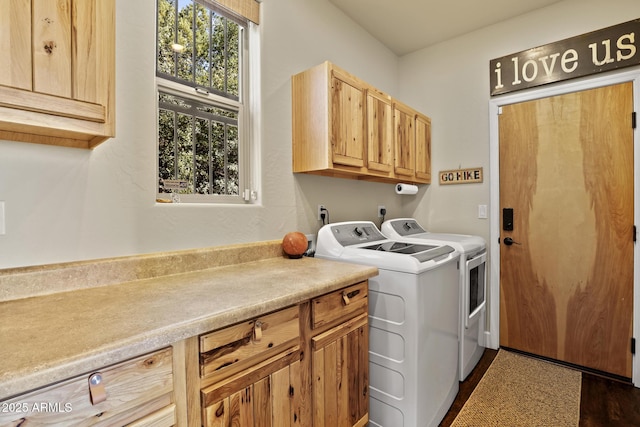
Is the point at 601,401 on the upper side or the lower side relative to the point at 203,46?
lower

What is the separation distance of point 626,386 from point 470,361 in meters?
1.02

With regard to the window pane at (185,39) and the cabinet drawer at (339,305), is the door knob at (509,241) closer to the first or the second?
the cabinet drawer at (339,305)

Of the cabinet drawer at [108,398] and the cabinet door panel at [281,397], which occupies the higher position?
the cabinet drawer at [108,398]

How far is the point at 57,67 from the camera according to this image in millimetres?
950

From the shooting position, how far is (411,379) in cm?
163

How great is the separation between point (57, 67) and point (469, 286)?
2.48 m

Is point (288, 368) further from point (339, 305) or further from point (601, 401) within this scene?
point (601, 401)

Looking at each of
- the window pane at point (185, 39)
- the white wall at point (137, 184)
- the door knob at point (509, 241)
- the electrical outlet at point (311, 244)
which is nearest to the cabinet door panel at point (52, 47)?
the white wall at point (137, 184)

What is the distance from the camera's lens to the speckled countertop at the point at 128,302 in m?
0.68

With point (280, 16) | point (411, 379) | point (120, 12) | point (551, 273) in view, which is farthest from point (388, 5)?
point (411, 379)

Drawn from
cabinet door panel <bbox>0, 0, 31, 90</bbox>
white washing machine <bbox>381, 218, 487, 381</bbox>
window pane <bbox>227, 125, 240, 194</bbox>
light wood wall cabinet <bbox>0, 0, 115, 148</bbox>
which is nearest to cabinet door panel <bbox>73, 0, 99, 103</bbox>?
light wood wall cabinet <bbox>0, 0, 115, 148</bbox>

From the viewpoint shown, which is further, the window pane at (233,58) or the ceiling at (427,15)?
the ceiling at (427,15)

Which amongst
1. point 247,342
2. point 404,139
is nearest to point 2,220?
point 247,342

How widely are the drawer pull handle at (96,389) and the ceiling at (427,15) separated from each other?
273 cm
